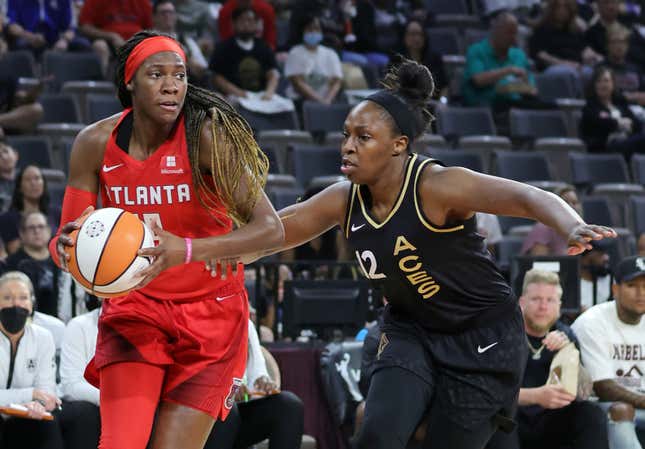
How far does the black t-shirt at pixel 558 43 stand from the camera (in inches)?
546

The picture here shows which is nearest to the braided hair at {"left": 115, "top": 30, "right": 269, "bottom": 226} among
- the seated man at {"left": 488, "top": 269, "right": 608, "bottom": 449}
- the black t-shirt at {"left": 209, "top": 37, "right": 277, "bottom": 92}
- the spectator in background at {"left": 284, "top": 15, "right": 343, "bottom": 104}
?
the seated man at {"left": 488, "top": 269, "right": 608, "bottom": 449}

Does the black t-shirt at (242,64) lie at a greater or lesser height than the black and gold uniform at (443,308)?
greater

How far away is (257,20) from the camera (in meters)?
11.8

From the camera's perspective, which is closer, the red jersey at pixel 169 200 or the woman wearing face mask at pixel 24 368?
the red jersey at pixel 169 200

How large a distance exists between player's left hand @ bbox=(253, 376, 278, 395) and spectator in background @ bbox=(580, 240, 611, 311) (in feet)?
9.78

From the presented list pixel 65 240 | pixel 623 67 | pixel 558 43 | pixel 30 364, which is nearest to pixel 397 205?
pixel 65 240

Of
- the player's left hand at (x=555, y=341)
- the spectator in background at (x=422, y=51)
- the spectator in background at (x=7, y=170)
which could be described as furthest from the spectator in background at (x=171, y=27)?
the player's left hand at (x=555, y=341)

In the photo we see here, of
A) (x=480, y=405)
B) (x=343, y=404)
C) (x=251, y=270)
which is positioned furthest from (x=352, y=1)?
(x=480, y=405)

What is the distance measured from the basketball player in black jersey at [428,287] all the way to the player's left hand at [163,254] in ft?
2.73

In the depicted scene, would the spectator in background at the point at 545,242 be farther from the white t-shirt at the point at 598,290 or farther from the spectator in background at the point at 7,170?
the spectator in background at the point at 7,170

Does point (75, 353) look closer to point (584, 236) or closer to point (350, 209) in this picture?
point (350, 209)

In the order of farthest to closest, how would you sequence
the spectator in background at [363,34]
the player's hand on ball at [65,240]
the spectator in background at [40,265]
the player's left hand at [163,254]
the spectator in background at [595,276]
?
the spectator in background at [363,34]
the spectator in background at [595,276]
the spectator in background at [40,265]
the player's hand on ball at [65,240]
the player's left hand at [163,254]

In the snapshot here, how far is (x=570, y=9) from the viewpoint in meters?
13.6

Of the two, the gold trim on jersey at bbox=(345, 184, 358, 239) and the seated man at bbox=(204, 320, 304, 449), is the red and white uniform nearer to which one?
Answer: the gold trim on jersey at bbox=(345, 184, 358, 239)
